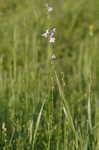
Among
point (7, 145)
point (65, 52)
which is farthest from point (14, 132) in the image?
point (65, 52)

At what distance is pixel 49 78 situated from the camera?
2076mm

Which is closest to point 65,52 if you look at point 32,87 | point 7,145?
point 32,87

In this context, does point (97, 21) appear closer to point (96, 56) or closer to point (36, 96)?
point (96, 56)

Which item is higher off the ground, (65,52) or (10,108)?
(65,52)

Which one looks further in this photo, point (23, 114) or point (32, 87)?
point (32, 87)

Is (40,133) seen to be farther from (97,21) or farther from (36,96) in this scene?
(97,21)

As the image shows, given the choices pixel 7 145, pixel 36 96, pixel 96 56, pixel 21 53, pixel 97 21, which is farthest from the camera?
pixel 97 21

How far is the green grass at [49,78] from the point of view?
7.06 feet

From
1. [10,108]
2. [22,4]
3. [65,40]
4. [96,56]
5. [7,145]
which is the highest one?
[22,4]

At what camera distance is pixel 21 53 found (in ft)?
14.1

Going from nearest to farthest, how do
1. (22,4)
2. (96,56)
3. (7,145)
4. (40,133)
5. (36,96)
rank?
(7,145) → (40,133) → (36,96) → (96,56) → (22,4)

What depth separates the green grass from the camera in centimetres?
215

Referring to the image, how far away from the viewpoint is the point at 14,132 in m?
2.26

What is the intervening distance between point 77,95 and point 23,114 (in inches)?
42.1
